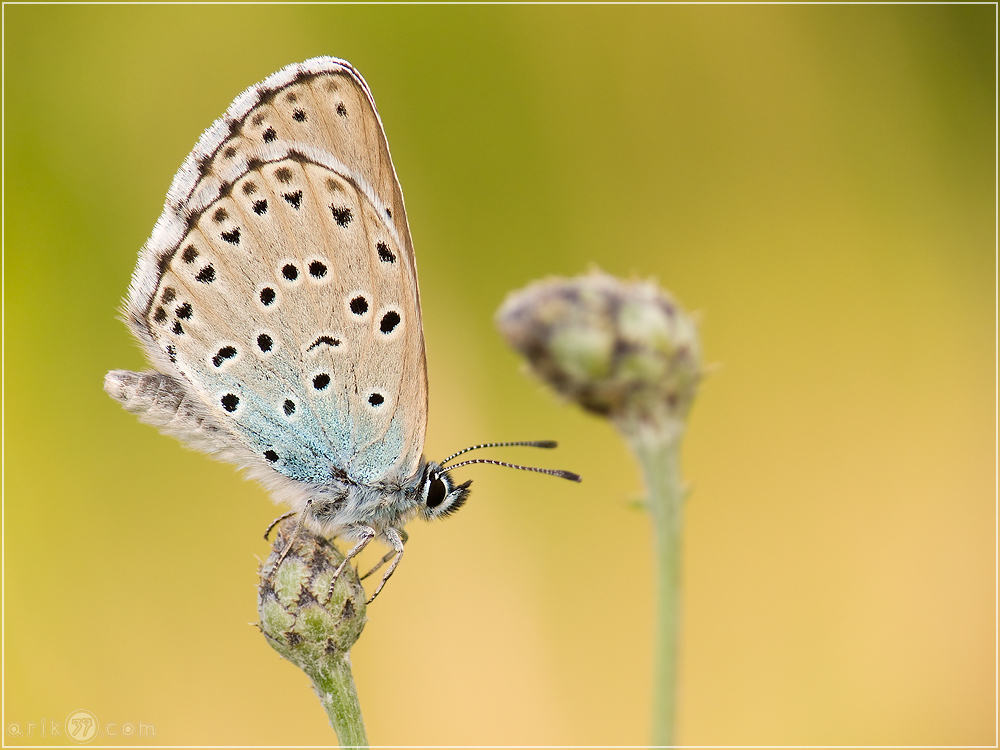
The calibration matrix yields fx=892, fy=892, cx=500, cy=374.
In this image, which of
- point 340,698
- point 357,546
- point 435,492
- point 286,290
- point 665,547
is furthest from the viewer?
point 435,492

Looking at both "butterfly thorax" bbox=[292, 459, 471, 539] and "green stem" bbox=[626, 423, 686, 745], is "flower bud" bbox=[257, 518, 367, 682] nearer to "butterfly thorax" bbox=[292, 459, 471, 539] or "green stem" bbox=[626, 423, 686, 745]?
"butterfly thorax" bbox=[292, 459, 471, 539]

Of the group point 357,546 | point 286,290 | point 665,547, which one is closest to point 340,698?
point 357,546

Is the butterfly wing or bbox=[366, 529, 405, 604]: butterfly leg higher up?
the butterfly wing

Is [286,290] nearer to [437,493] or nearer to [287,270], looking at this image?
[287,270]

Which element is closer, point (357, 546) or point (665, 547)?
point (665, 547)

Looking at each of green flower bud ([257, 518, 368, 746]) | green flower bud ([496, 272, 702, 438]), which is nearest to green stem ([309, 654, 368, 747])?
green flower bud ([257, 518, 368, 746])

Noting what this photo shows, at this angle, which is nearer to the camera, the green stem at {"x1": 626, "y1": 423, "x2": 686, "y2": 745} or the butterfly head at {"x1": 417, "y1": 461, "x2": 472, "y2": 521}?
the green stem at {"x1": 626, "y1": 423, "x2": 686, "y2": 745}

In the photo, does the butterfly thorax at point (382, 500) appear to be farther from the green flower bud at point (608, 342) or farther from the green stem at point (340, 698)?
the green flower bud at point (608, 342)
